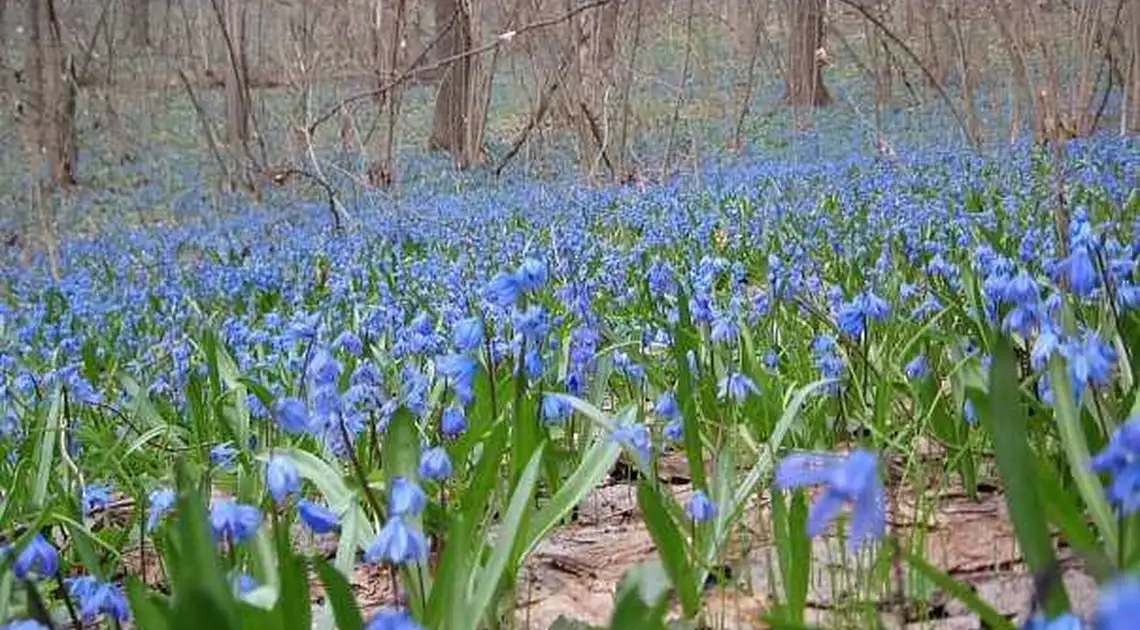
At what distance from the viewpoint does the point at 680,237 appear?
21.2 feet

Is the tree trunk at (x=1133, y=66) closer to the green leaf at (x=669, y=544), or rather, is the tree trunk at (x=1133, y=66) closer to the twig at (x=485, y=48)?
the twig at (x=485, y=48)

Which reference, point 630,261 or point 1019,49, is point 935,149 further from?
point 630,261

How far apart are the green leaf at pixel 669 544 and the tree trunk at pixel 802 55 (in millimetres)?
12204

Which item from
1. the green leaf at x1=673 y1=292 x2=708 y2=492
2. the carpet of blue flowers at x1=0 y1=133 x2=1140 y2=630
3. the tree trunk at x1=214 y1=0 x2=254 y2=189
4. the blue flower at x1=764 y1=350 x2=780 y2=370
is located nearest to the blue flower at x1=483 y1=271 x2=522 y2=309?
the carpet of blue flowers at x1=0 y1=133 x2=1140 y2=630

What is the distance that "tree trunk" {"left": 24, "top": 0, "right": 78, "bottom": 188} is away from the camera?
8.48 meters

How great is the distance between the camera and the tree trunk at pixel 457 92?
9828 mm

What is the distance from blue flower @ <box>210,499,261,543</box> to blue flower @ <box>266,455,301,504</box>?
0.03 metres

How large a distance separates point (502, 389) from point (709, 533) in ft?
2.98

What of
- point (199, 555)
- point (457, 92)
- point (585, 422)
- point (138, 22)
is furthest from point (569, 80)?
point (138, 22)

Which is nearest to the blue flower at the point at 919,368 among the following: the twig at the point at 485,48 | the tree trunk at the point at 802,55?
the twig at the point at 485,48

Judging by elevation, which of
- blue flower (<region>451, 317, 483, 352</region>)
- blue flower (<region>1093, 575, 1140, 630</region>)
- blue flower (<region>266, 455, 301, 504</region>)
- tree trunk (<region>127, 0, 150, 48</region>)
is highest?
tree trunk (<region>127, 0, 150, 48</region>)

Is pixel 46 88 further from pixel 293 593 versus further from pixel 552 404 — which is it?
pixel 293 593

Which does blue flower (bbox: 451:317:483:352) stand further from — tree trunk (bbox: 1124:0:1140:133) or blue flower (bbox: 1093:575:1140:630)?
tree trunk (bbox: 1124:0:1140:133)

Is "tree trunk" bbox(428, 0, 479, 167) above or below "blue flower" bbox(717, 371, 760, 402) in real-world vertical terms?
above
